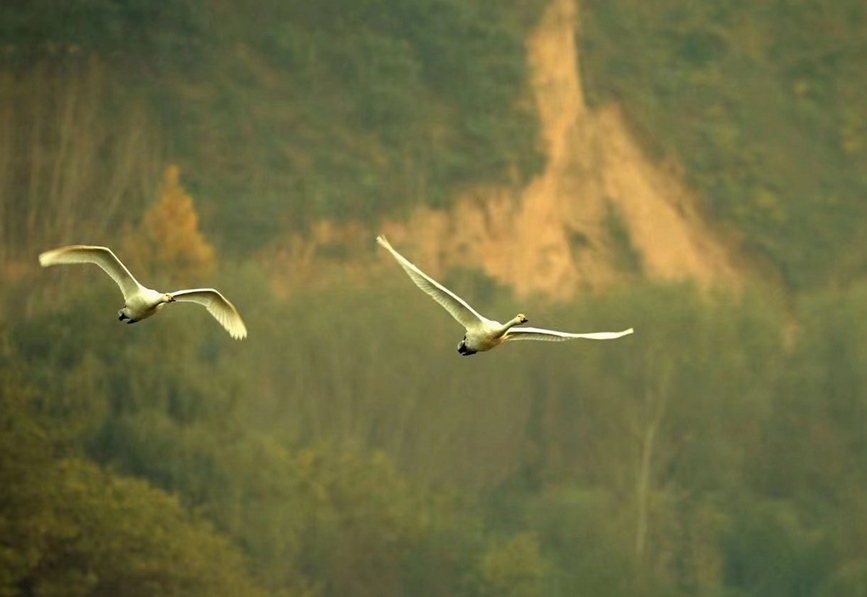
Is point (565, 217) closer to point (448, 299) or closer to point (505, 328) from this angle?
point (505, 328)

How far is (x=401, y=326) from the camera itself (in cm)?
6719

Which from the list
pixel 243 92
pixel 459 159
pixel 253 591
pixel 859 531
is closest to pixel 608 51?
pixel 459 159

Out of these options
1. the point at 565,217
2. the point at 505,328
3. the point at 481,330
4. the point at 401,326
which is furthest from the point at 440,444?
the point at 505,328

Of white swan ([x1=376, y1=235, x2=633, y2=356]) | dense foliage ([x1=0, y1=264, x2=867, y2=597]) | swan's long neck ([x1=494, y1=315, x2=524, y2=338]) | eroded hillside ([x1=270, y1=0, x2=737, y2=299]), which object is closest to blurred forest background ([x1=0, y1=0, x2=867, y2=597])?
dense foliage ([x1=0, y1=264, x2=867, y2=597])

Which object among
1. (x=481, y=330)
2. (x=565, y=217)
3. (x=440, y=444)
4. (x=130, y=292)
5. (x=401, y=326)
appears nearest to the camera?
(x=481, y=330)

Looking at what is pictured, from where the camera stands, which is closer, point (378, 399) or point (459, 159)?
point (378, 399)

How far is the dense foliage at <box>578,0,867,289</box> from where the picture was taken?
246 ft

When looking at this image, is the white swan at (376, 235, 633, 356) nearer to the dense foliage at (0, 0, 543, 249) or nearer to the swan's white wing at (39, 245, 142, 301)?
the swan's white wing at (39, 245, 142, 301)

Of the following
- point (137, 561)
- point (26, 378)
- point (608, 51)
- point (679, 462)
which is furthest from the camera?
point (608, 51)

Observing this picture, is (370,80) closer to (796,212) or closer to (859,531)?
(796,212)

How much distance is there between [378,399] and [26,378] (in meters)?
10.2

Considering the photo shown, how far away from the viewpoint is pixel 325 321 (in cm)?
6788

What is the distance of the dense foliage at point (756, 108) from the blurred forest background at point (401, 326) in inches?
4.5

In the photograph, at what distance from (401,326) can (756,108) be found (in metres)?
16.1
